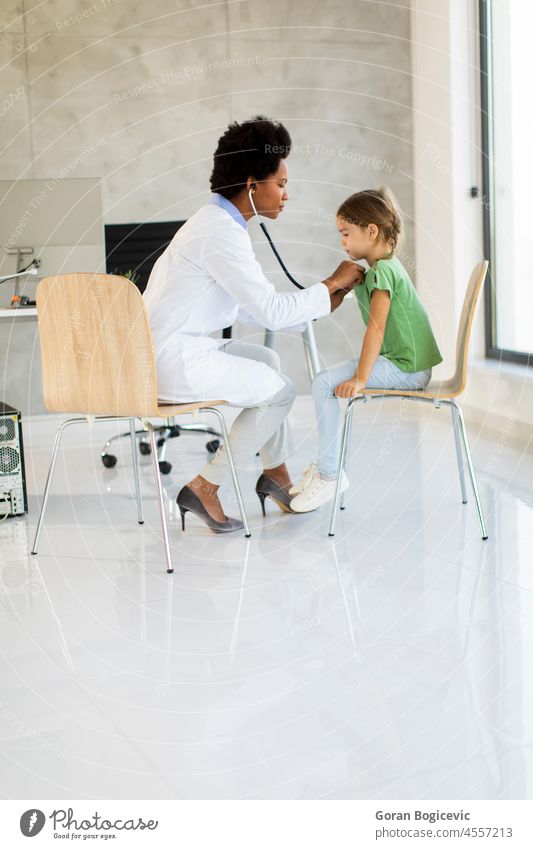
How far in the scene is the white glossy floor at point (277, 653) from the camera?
1.35 metres

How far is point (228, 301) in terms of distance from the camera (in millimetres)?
2682

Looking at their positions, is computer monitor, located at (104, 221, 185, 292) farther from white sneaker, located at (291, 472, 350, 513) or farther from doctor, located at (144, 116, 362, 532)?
white sneaker, located at (291, 472, 350, 513)

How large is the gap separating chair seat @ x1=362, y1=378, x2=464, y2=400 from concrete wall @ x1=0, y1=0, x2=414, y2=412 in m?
2.35

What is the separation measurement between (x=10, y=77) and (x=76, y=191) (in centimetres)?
59

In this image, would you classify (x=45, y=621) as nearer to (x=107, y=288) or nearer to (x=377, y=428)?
(x=107, y=288)

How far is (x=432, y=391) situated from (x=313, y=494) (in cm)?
48

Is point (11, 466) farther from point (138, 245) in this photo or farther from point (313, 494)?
point (138, 245)

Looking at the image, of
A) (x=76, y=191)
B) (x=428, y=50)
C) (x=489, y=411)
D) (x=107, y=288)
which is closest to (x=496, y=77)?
(x=428, y=50)

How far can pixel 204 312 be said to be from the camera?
262 centimetres

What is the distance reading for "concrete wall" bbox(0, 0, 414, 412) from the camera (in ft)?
14.7

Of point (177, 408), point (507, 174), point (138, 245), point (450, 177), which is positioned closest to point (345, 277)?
point (177, 408)

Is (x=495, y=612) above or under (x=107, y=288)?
under

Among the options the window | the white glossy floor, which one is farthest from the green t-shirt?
the window
